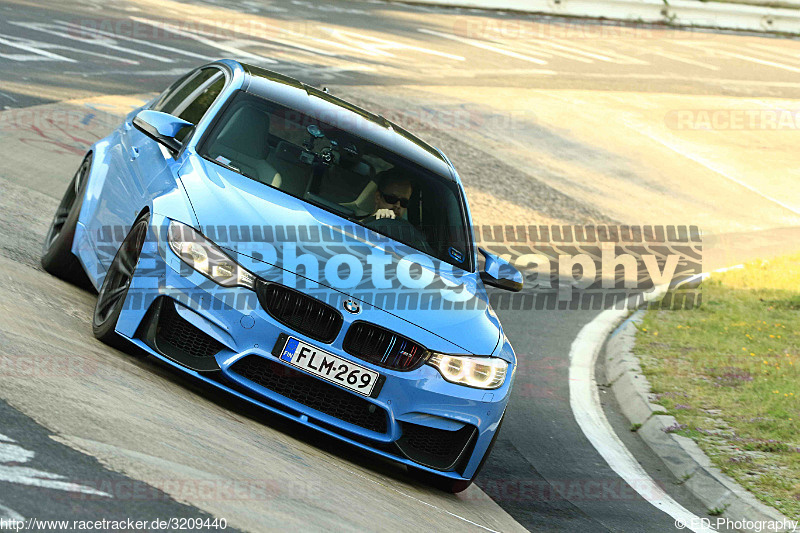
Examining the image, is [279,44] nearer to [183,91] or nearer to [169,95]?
[169,95]

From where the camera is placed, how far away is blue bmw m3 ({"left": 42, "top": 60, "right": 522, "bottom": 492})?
514 centimetres

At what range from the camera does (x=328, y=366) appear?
5094mm

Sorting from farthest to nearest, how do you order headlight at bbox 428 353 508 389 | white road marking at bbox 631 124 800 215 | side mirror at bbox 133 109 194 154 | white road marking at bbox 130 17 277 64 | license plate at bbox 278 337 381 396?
white road marking at bbox 130 17 277 64 → white road marking at bbox 631 124 800 215 → side mirror at bbox 133 109 194 154 → headlight at bbox 428 353 508 389 → license plate at bbox 278 337 381 396

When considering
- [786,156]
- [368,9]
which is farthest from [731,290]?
[368,9]

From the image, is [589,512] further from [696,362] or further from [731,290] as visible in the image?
[731,290]

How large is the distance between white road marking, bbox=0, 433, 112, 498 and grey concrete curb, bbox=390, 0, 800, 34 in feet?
90.8

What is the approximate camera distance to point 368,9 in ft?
93.1

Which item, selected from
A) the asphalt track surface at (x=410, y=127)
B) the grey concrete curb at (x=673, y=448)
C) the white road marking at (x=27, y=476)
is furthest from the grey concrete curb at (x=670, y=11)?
the white road marking at (x=27, y=476)

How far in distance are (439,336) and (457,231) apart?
1.47 meters

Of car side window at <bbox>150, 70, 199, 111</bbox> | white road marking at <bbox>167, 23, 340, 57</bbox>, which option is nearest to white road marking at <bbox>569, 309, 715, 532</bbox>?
car side window at <bbox>150, 70, 199, 111</bbox>

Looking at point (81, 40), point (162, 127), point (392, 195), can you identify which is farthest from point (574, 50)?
point (162, 127)

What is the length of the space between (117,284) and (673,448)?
4.09 meters

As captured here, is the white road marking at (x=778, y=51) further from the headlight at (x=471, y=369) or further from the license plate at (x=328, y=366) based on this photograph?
the license plate at (x=328, y=366)

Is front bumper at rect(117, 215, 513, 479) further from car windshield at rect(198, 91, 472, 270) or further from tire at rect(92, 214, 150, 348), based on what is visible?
car windshield at rect(198, 91, 472, 270)
